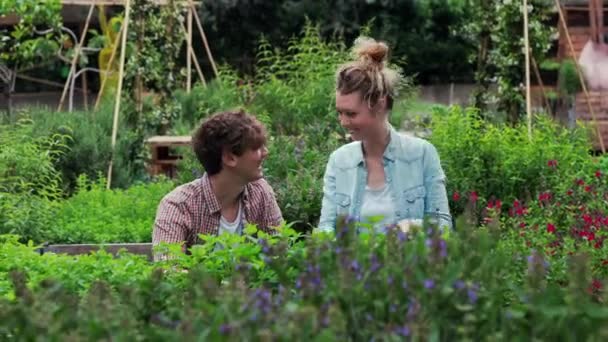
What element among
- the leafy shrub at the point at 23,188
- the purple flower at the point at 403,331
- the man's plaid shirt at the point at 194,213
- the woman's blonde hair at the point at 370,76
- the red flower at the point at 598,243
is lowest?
the leafy shrub at the point at 23,188

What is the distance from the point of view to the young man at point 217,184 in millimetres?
5375

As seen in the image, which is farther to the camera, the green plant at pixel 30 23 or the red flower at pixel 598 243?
the green plant at pixel 30 23

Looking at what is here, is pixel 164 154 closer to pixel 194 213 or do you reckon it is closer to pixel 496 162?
pixel 496 162

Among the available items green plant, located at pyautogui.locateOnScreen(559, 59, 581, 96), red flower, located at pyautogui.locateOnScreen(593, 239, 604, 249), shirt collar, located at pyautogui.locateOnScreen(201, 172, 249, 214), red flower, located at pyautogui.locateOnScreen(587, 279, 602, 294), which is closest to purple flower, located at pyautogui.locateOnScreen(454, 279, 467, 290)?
red flower, located at pyautogui.locateOnScreen(587, 279, 602, 294)

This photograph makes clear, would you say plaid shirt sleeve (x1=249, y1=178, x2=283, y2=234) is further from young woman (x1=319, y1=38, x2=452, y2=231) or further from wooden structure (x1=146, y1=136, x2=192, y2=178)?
wooden structure (x1=146, y1=136, x2=192, y2=178)

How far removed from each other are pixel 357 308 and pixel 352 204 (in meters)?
2.47

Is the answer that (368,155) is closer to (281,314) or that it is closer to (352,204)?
(352,204)

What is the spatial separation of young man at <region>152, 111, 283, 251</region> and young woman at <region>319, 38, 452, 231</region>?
0.35 metres

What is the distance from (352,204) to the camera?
18.0 feet

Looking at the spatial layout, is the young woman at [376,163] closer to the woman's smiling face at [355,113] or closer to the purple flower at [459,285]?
the woman's smiling face at [355,113]

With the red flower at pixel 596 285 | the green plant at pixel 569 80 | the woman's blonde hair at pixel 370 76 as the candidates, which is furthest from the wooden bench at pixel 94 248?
the green plant at pixel 569 80

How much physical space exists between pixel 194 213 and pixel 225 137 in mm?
336

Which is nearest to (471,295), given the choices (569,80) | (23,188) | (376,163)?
(376,163)

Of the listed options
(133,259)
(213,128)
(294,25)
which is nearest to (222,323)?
(133,259)
